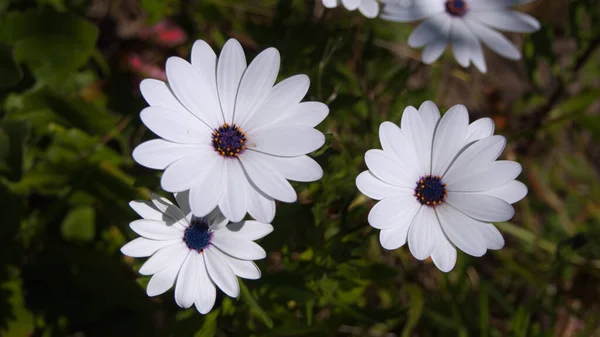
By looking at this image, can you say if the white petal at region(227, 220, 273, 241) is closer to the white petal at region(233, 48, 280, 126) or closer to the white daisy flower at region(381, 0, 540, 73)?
the white petal at region(233, 48, 280, 126)

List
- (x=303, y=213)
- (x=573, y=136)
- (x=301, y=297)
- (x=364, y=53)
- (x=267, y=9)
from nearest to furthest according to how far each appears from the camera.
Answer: (x=301, y=297) → (x=303, y=213) → (x=364, y=53) → (x=267, y=9) → (x=573, y=136)

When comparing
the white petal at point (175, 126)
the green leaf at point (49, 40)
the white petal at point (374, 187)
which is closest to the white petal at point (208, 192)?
the white petal at point (175, 126)

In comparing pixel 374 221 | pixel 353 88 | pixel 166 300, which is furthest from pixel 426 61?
pixel 166 300

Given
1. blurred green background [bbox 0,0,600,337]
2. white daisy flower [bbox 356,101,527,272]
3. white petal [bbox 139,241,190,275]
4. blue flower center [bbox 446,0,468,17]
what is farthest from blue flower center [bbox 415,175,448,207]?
blue flower center [bbox 446,0,468,17]

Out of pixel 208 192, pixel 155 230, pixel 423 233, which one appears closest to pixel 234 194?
pixel 208 192

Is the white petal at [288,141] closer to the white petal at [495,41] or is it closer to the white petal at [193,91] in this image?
the white petal at [193,91]

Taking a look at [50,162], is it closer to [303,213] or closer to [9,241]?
[9,241]

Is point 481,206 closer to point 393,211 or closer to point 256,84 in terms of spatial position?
point 393,211
